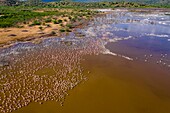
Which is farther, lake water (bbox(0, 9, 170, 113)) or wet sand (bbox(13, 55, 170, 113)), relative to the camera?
lake water (bbox(0, 9, 170, 113))

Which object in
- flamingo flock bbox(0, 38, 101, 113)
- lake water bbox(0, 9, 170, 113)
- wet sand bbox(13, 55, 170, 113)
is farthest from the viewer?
flamingo flock bbox(0, 38, 101, 113)

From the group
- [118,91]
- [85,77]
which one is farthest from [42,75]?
[118,91]

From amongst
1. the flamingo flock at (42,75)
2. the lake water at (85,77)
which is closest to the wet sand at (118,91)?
the lake water at (85,77)

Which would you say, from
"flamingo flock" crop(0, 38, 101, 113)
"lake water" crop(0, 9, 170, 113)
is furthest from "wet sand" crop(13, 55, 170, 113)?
"flamingo flock" crop(0, 38, 101, 113)

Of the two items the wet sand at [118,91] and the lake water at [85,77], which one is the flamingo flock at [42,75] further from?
the wet sand at [118,91]

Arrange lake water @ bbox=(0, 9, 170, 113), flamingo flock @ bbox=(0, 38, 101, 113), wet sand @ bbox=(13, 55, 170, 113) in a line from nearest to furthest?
wet sand @ bbox=(13, 55, 170, 113) < lake water @ bbox=(0, 9, 170, 113) < flamingo flock @ bbox=(0, 38, 101, 113)

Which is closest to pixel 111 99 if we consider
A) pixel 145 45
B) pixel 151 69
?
pixel 151 69

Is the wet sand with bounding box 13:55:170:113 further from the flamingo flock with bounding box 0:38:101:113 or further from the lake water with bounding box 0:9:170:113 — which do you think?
the flamingo flock with bounding box 0:38:101:113

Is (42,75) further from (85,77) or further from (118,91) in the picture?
(118,91)
